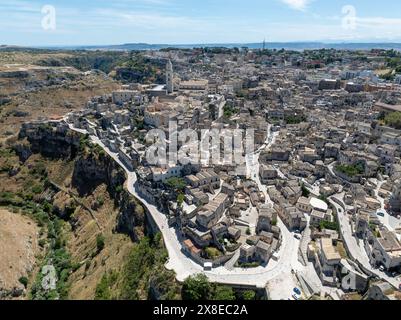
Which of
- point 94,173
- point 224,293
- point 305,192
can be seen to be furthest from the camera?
point 94,173

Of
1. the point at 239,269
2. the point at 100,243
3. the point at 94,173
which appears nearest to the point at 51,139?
the point at 94,173

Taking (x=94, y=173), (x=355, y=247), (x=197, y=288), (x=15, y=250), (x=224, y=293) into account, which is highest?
(x=355, y=247)

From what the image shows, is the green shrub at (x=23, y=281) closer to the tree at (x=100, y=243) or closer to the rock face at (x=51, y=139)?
the tree at (x=100, y=243)

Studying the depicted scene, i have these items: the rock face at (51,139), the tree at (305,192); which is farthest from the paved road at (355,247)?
the rock face at (51,139)

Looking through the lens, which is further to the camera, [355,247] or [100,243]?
[100,243]

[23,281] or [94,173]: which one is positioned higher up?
[94,173]

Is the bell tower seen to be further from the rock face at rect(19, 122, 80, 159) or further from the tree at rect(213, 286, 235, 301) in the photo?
the tree at rect(213, 286, 235, 301)

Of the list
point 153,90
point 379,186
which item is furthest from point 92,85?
point 379,186

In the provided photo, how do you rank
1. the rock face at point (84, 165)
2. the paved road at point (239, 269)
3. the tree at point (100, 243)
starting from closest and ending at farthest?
1. the paved road at point (239, 269)
2. the tree at point (100, 243)
3. the rock face at point (84, 165)

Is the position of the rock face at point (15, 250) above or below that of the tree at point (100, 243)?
below

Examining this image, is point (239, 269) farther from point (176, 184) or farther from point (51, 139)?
point (51, 139)
